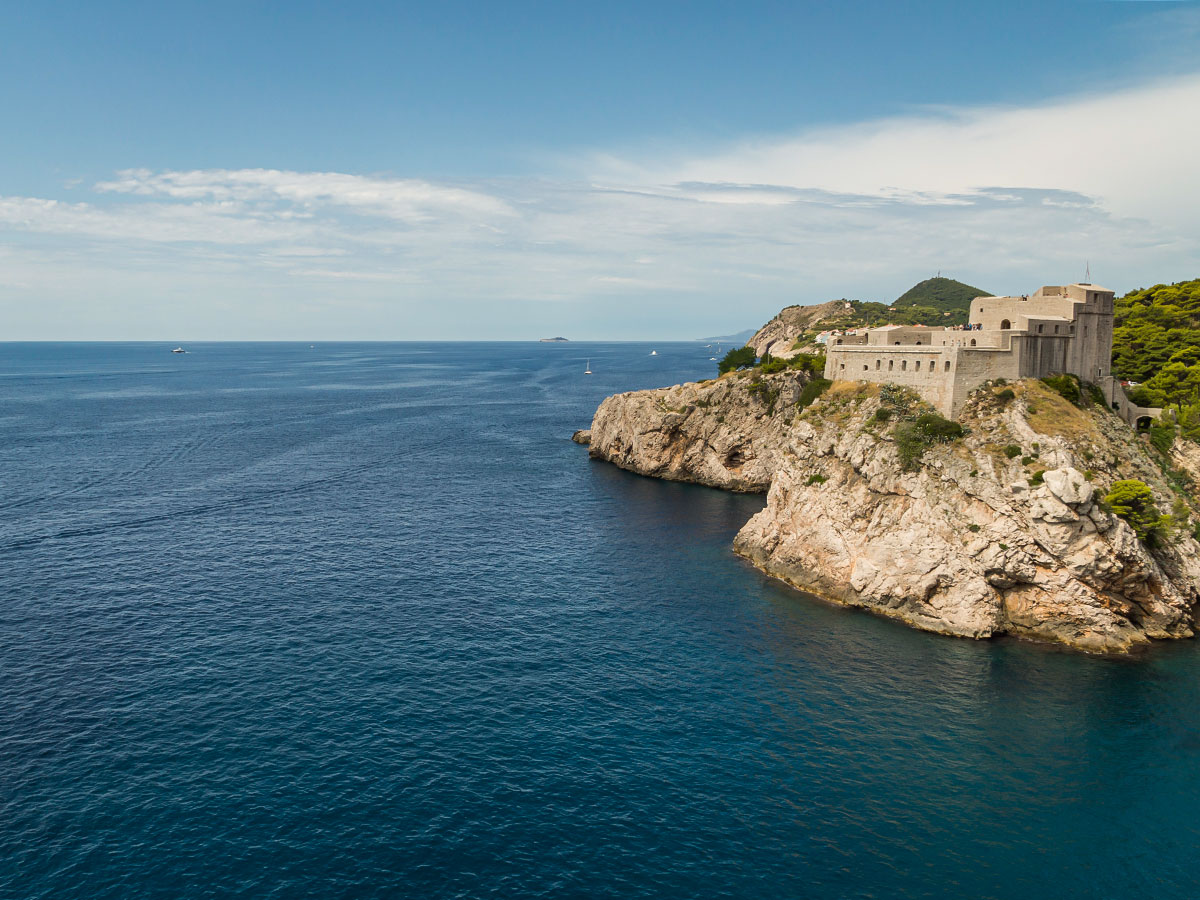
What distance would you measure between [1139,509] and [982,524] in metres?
14.3

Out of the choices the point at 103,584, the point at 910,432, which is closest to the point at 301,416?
the point at 103,584

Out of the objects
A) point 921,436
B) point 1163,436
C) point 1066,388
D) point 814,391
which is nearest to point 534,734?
point 921,436

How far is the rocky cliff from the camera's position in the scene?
205ft

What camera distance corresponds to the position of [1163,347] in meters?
94.5

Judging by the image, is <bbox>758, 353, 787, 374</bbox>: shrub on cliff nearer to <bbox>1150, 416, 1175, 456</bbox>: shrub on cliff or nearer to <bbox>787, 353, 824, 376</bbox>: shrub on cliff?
<bbox>787, 353, 824, 376</bbox>: shrub on cliff

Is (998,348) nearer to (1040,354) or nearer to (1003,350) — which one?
(1003,350)

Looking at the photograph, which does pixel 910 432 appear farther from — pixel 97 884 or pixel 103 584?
pixel 103 584

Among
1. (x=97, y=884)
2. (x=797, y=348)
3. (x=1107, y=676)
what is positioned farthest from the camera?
(x=797, y=348)

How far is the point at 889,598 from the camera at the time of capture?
6794 centimetres

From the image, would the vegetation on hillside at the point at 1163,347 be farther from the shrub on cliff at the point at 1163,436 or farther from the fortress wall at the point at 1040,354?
the fortress wall at the point at 1040,354

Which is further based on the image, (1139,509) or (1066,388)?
(1066,388)

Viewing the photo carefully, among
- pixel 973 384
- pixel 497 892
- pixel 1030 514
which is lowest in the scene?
pixel 497 892

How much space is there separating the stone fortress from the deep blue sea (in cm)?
2758

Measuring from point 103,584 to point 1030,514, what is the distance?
84.9 m
